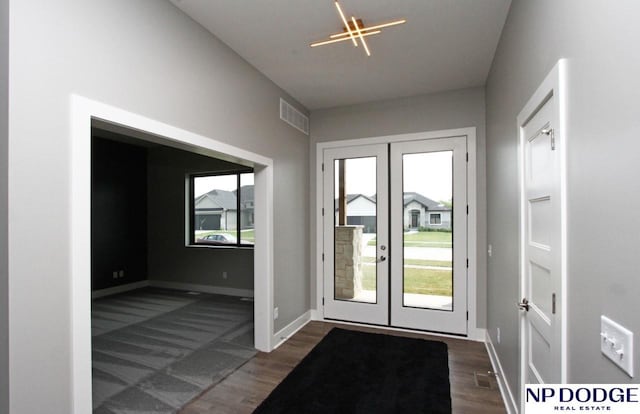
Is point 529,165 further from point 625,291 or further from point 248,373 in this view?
point 248,373

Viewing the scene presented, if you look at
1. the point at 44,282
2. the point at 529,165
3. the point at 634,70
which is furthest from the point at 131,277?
the point at 634,70

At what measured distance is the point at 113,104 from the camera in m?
1.80

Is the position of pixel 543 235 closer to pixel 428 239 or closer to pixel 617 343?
pixel 617 343

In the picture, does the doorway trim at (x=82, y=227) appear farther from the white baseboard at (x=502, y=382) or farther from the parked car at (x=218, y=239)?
the parked car at (x=218, y=239)

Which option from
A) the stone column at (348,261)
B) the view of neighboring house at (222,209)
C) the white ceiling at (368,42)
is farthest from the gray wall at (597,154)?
the view of neighboring house at (222,209)

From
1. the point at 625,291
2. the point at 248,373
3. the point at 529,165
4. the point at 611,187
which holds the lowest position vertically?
the point at 248,373

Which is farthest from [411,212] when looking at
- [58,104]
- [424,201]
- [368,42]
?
[58,104]

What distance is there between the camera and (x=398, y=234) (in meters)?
3.95

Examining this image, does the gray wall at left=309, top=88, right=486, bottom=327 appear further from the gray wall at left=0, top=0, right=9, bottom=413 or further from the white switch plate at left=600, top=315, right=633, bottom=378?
the gray wall at left=0, top=0, right=9, bottom=413

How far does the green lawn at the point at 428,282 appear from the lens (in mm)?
3787

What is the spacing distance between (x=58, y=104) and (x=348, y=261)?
3.41m

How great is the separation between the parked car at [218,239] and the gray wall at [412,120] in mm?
2300

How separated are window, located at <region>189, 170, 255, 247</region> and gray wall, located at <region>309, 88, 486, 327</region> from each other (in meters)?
1.97

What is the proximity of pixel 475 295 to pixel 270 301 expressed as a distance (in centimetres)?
238
